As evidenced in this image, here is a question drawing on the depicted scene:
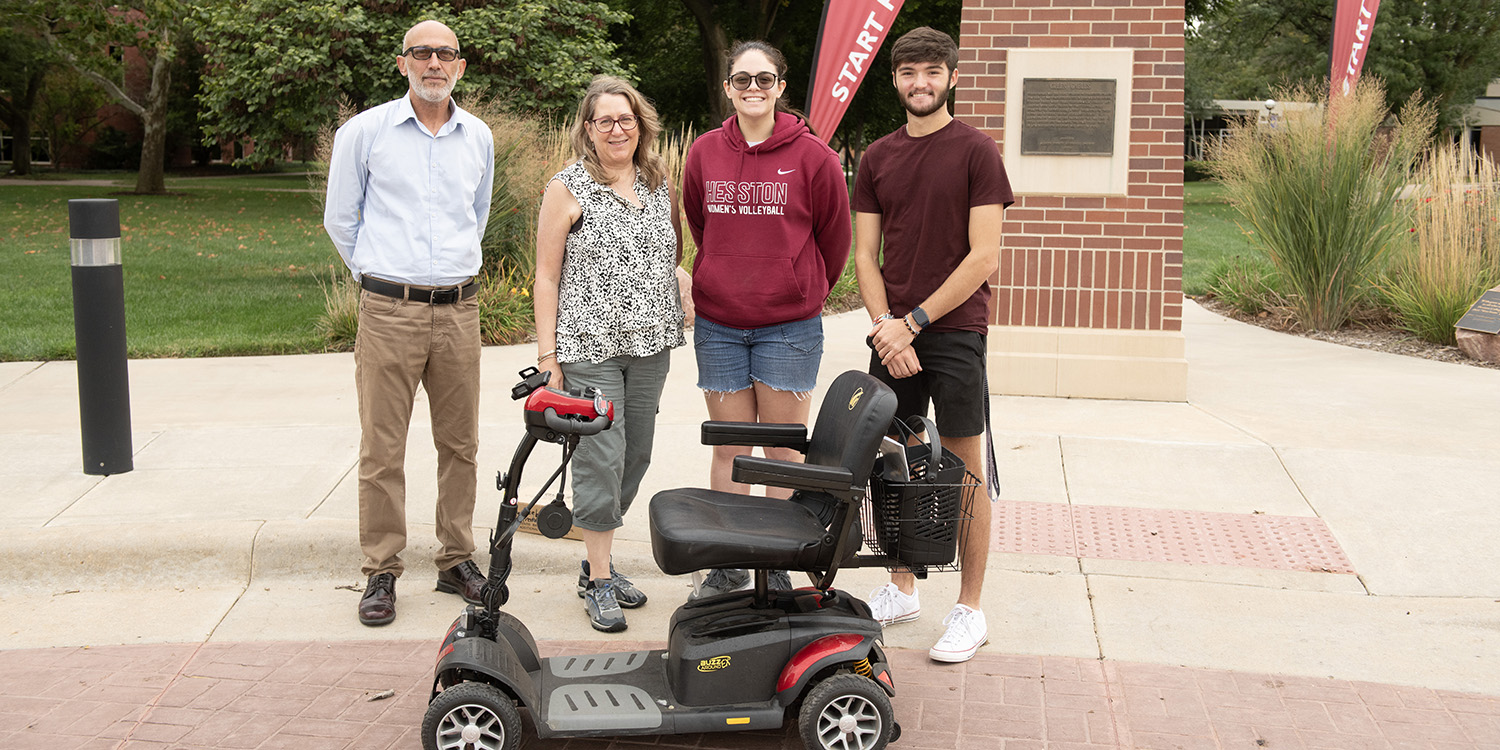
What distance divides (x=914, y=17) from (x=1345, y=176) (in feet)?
72.5

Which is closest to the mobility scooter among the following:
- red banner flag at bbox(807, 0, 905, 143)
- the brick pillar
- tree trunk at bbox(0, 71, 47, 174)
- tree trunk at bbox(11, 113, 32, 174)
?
the brick pillar

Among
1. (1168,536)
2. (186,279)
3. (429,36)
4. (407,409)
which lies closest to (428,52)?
(429,36)

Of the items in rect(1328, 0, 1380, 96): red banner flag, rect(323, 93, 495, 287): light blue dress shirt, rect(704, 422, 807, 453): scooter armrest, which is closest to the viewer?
rect(704, 422, 807, 453): scooter armrest

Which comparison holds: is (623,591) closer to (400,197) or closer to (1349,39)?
(400,197)

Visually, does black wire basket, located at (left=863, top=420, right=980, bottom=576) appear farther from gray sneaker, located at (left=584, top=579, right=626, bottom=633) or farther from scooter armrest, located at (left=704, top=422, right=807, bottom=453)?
gray sneaker, located at (left=584, top=579, right=626, bottom=633)

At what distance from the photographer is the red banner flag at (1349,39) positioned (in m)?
11.5

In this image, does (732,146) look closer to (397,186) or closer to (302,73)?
(397,186)

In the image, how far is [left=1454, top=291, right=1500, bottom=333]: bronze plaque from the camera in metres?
9.26

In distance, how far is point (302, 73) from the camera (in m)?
19.1

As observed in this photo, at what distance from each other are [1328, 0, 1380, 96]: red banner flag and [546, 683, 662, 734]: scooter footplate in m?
10.2

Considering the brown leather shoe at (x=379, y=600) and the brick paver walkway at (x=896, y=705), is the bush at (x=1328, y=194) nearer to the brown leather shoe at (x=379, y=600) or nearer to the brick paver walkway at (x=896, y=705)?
the brick paver walkway at (x=896, y=705)

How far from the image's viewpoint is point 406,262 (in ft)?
14.8

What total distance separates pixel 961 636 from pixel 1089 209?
13.1 feet

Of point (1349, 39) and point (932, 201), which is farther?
point (1349, 39)
